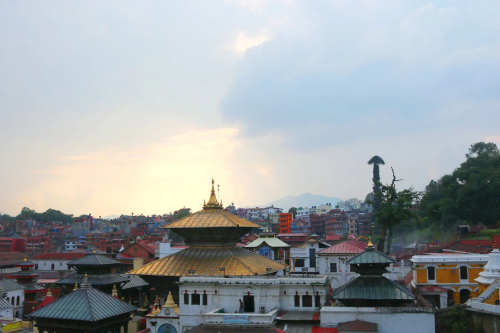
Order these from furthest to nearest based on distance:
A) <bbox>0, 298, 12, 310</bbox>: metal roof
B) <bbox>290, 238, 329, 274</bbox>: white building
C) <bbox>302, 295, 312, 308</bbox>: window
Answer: <bbox>290, 238, 329, 274</bbox>: white building → <bbox>0, 298, 12, 310</bbox>: metal roof → <bbox>302, 295, 312, 308</bbox>: window

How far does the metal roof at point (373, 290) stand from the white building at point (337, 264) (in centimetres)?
1924

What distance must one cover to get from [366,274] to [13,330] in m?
21.5

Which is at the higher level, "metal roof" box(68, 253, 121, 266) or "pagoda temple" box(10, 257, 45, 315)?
"metal roof" box(68, 253, 121, 266)

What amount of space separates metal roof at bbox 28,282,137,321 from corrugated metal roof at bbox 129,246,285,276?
8.20 meters

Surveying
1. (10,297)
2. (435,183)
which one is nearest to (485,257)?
(10,297)

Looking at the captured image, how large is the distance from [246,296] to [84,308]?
9557mm

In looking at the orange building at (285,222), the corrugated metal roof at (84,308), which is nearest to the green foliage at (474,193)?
the corrugated metal roof at (84,308)

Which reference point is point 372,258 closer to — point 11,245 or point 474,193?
point 474,193

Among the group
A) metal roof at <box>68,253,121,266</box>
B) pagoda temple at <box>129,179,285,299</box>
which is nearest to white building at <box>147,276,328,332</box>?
pagoda temple at <box>129,179,285,299</box>

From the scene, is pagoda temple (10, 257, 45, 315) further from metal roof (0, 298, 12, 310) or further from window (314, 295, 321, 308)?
window (314, 295, 321, 308)

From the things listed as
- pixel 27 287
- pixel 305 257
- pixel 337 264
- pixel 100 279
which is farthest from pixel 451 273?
pixel 27 287

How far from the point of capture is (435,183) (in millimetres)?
95812

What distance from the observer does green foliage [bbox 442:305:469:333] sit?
90.7 ft

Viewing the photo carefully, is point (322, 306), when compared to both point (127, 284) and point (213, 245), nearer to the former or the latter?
point (213, 245)
